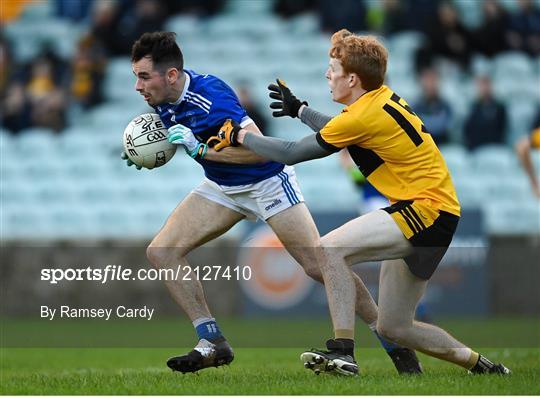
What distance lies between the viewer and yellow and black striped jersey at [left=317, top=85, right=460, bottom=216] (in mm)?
6871

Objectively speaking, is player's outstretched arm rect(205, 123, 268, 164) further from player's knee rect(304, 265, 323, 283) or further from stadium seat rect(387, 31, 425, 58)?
stadium seat rect(387, 31, 425, 58)

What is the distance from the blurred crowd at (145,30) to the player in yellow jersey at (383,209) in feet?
33.9

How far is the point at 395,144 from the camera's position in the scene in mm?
6914

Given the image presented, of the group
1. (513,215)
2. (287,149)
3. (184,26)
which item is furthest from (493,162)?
(287,149)

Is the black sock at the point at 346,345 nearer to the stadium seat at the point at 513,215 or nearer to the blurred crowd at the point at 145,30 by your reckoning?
the stadium seat at the point at 513,215

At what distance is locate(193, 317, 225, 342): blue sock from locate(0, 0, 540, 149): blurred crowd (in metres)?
10.2

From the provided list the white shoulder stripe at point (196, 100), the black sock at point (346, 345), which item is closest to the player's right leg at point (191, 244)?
the white shoulder stripe at point (196, 100)

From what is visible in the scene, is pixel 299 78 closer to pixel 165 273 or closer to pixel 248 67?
pixel 248 67

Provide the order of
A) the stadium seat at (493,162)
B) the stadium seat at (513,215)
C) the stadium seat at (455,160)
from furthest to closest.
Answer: the stadium seat at (493,162) → the stadium seat at (455,160) → the stadium seat at (513,215)

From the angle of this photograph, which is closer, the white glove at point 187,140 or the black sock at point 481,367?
the black sock at point 481,367

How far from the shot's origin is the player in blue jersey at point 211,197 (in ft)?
25.0

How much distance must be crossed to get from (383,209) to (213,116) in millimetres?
1386

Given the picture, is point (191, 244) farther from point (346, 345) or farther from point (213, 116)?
point (346, 345)

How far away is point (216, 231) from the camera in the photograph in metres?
7.86
